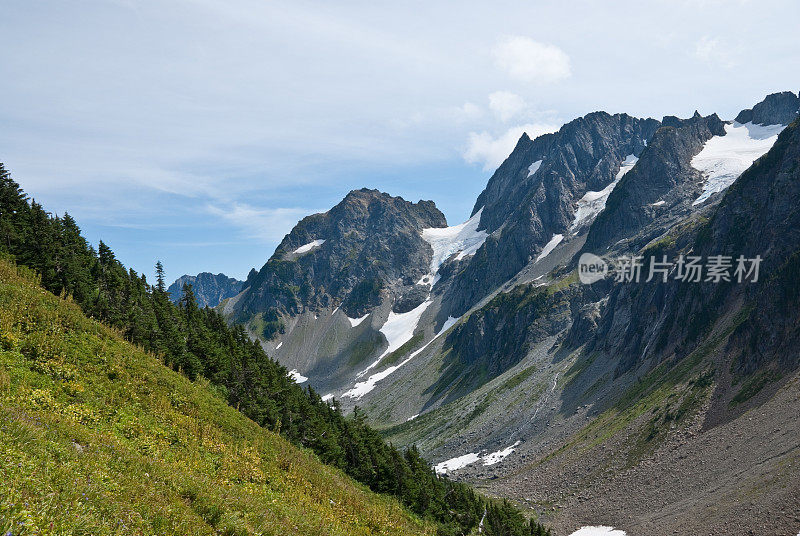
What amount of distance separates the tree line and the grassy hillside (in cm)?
998

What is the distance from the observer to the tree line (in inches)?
1491

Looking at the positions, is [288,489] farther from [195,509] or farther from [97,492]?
[97,492]

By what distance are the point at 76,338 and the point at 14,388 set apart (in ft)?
23.2

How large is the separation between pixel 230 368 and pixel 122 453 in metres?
29.1

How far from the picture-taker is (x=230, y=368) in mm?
42125

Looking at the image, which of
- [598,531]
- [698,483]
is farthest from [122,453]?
[698,483]

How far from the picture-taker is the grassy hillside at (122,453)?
31.8 feet

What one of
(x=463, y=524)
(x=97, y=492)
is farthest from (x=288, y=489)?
(x=463, y=524)

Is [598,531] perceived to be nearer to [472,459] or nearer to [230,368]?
[230,368]

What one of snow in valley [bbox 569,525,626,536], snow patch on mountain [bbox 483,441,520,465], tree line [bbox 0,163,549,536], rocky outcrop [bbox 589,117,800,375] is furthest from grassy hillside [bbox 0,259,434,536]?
snow patch on mountain [bbox 483,441,520,465]

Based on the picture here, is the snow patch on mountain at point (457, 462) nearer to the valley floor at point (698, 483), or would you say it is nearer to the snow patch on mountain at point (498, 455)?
the snow patch on mountain at point (498, 455)

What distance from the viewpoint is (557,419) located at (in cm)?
11275

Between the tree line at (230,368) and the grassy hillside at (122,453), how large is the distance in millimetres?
9983
